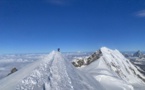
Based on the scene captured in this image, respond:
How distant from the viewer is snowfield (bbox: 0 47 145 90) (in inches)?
404

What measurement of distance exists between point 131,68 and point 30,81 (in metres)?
36.7

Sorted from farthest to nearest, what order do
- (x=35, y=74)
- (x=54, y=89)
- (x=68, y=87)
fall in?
1. (x=35, y=74)
2. (x=68, y=87)
3. (x=54, y=89)

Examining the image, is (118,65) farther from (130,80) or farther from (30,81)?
(30,81)

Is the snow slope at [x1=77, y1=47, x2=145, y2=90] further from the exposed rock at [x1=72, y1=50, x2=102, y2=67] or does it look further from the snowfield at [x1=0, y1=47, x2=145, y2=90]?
the exposed rock at [x1=72, y1=50, x2=102, y2=67]

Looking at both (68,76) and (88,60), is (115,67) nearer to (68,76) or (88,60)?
(88,60)

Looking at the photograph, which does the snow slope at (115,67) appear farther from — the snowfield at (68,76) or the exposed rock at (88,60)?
the exposed rock at (88,60)

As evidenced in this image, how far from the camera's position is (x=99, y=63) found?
38125 millimetres

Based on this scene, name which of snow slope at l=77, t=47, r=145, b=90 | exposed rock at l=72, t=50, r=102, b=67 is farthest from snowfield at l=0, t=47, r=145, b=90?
exposed rock at l=72, t=50, r=102, b=67

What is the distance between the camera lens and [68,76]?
503 inches

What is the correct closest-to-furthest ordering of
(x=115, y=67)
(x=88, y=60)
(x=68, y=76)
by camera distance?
(x=68, y=76)
(x=115, y=67)
(x=88, y=60)

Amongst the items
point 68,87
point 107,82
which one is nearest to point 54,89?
point 68,87

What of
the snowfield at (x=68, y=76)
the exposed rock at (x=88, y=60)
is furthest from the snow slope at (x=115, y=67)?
the exposed rock at (x=88, y=60)

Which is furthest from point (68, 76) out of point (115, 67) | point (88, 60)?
point (88, 60)

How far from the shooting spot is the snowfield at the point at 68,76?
10258 mm
